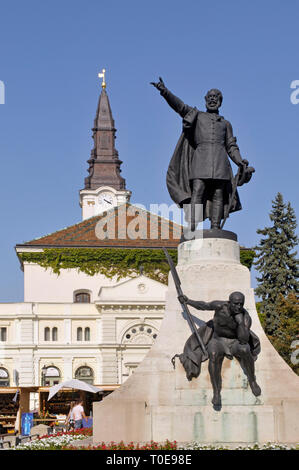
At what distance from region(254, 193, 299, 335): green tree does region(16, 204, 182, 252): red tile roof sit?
14.7 m

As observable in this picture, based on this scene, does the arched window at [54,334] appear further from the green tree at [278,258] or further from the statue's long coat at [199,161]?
the statue's long coat at [199,161]

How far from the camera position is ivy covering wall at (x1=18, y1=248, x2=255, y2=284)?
65.4 m

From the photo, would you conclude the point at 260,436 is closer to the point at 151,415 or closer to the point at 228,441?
the point at 228,441

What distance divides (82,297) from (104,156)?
36.3m

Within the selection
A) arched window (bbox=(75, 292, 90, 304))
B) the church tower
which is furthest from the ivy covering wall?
the church tower

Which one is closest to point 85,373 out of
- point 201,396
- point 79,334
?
point 79,334

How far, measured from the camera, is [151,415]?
1420 centimetres

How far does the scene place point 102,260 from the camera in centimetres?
6575

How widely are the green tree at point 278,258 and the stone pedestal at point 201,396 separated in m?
34.5

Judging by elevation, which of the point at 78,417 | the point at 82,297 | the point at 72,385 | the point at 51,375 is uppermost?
the point at 82,297

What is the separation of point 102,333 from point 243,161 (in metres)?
42.5

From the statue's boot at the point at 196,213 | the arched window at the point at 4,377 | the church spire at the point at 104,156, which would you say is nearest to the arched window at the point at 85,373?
the arched window at the point at 4,377

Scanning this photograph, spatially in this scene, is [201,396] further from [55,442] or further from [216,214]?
[216,214]

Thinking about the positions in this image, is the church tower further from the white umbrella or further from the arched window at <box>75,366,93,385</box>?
the white umbrella
